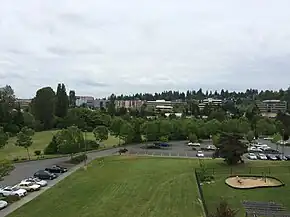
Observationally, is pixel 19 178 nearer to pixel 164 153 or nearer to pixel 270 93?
pixel 164 153

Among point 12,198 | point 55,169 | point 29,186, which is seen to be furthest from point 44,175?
point 12,198

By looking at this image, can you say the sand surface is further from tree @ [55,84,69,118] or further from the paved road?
tree @ [55,84,69,118]

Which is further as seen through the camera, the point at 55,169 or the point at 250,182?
the point at 55,169

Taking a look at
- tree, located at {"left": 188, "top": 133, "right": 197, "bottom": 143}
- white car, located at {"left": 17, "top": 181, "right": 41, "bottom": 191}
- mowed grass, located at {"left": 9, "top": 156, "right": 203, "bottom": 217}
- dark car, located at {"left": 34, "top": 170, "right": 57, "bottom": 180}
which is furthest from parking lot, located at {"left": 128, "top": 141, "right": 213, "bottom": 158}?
white car, located at {"left": 17, "top": 181, "right": 41, "bottom": 191}

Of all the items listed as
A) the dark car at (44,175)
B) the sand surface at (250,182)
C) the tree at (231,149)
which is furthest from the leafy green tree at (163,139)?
the dark car at (44,175)

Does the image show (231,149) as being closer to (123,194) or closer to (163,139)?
(123,194)

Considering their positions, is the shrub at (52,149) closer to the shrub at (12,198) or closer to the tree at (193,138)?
the shrub at (12,198)
